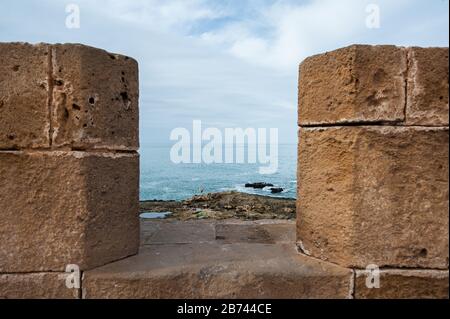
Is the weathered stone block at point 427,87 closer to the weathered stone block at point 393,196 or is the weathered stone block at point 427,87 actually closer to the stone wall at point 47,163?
the weathered stone block at point 393,196

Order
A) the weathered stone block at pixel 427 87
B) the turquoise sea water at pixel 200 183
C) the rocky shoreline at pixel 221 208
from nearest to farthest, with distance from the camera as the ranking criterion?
1. the weathered stone block at pixel 427 87
2. the rocky shoreline at pixel 221 208
3. the turquoise sea water at pixel 200 183

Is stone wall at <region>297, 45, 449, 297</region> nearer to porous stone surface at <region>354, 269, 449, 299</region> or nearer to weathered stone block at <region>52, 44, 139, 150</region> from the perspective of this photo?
porous stone surface at <region>354, 269, 449, 299</region>

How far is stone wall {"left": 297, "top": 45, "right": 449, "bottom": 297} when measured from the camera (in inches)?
89.9

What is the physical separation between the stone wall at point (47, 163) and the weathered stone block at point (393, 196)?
1875mm

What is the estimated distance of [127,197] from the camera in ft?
8.58

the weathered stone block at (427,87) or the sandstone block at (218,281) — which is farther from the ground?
the weathered stone block at (427,87)

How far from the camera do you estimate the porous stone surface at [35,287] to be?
2.30 meters

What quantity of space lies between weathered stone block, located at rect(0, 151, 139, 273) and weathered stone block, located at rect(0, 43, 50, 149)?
0.38 ft

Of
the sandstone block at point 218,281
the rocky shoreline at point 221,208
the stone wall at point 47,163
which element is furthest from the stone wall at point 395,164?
the rocky shoreline at point 221,208

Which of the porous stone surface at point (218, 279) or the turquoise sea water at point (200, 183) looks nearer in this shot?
the porous stone surface at point (218, 279)

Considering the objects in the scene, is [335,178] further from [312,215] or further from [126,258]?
[126,258]

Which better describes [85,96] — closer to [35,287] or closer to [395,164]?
[35,287]

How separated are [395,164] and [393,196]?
232 mm

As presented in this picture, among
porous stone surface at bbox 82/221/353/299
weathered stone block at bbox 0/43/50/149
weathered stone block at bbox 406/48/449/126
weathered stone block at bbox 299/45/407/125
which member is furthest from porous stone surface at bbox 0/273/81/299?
weathered stone block at bbox 406/48/449/126
